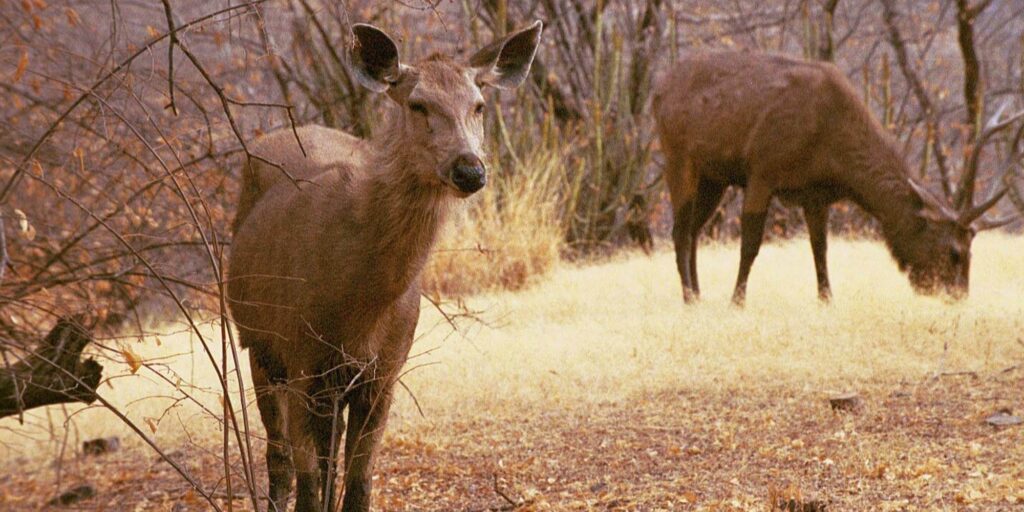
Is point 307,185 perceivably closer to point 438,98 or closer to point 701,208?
point 438,98

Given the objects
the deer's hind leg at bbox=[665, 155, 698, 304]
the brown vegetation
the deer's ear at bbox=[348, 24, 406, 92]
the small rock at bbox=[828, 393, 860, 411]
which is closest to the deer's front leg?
the brown vegetation

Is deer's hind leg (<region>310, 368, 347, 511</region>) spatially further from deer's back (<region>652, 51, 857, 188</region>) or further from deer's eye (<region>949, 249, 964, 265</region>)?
deer's eye (<region>949, 249, 964, 265</region>)

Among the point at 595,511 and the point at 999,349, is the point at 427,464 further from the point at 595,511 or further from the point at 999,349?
the point at 999,349

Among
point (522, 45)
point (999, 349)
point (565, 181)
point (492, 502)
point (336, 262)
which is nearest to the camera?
point (336, 262)

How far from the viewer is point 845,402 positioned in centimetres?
654

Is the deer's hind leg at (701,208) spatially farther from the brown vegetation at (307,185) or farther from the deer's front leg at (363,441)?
the deer's front leg at (363,441)

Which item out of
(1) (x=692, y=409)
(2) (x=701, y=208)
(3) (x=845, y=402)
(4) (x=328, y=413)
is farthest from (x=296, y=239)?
(2) (x=701, y=208)

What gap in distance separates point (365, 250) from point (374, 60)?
79cm

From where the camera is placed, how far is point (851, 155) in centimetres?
940

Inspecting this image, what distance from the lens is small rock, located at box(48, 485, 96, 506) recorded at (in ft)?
22.3

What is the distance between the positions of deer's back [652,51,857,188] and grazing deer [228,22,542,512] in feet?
15.5

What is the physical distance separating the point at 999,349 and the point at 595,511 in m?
3.83

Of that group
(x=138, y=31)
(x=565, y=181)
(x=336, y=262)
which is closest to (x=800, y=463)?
(x=336, y=262)

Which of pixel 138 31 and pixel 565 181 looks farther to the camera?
pixel 138 31
